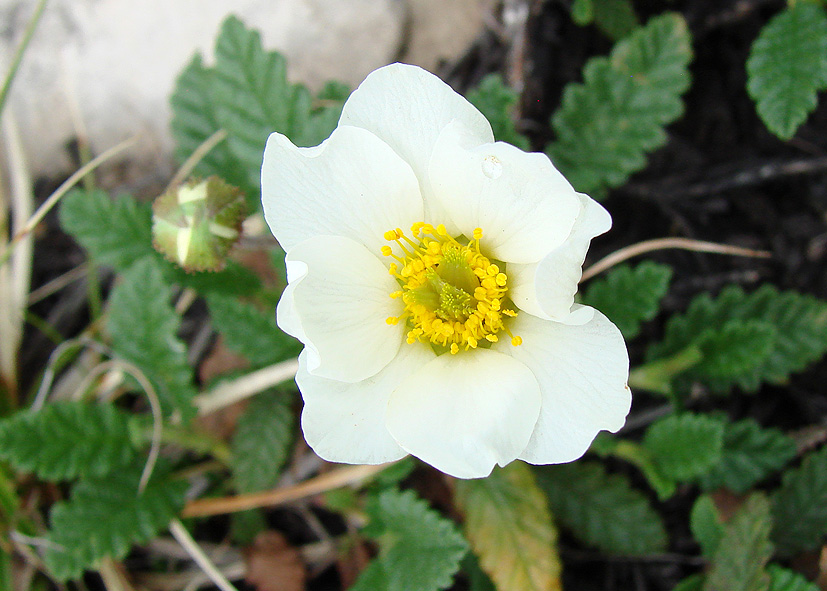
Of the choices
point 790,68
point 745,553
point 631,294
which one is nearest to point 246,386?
point 631,294

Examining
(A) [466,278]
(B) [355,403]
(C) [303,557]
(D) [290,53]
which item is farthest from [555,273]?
(D) [290,53]

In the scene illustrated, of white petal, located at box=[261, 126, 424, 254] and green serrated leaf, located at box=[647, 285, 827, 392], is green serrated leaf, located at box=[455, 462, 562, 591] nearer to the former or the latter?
green serrated leaf, located at box=[647, 285, 827, 392]

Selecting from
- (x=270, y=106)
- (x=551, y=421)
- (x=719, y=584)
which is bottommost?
(x=719, y=584)

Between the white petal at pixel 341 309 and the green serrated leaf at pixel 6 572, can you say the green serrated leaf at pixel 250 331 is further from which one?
the green serrated leaf at pixel 6 572

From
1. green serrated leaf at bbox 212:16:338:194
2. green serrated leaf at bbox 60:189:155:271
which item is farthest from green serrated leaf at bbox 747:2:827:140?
green serrated leaf at bbox 60:189:155:271

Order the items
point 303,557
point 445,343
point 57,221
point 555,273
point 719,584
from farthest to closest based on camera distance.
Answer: point 57,221
point 303,557
point 719,584
point 445,343
point 555,273

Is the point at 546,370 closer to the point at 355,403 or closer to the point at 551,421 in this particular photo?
the point at 551,421

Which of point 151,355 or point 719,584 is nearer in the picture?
point 719,584

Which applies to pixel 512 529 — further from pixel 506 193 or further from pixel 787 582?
pixel 506 193
